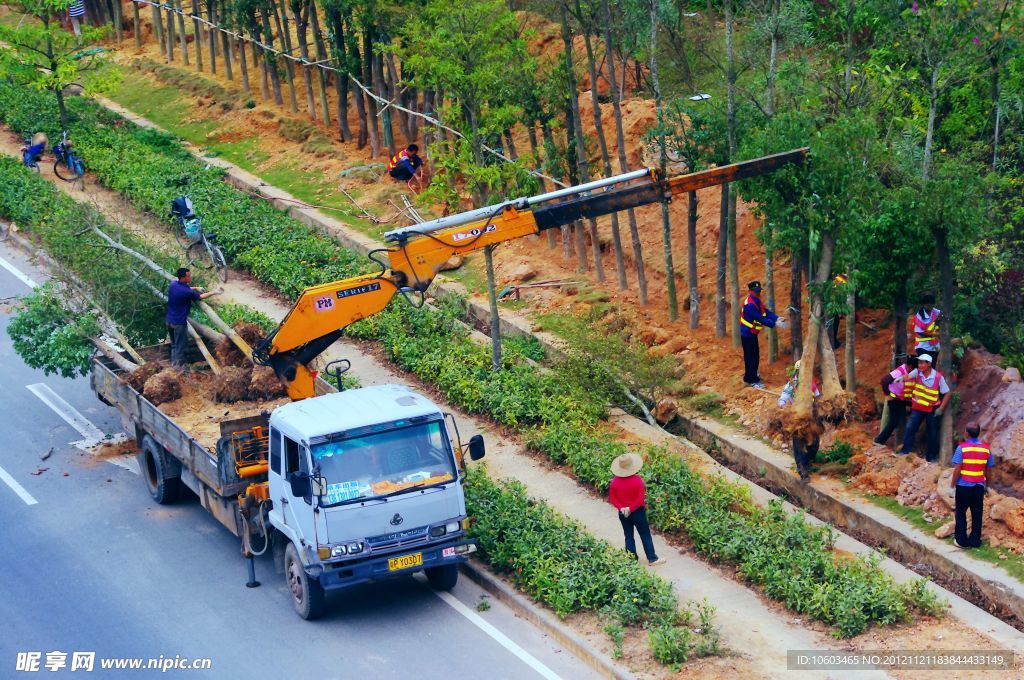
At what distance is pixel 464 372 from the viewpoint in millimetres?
18984

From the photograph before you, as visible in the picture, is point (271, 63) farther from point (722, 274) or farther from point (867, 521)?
point (867, 521)

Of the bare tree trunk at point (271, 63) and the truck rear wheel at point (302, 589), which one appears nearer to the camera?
the truck rear wheel at point (302, 589)

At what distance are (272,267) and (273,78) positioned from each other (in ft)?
35.8

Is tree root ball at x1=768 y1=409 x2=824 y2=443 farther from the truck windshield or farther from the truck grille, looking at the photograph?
the truck grille

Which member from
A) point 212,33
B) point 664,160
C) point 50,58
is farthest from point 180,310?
point 212,33

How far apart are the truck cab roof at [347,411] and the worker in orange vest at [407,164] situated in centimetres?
1309

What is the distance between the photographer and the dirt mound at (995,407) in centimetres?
1473

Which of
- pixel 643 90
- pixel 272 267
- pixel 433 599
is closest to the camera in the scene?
pixel 433 599

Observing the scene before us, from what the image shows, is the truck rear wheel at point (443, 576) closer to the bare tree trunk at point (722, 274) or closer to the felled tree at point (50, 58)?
the bare tree trunk at point (722, 274)

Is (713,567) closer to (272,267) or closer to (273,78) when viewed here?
(272,267)

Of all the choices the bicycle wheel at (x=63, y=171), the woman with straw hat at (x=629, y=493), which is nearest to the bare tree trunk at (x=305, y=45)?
the bicycle wheel at (x=63, y=171)

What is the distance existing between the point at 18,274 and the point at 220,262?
14.0 ft

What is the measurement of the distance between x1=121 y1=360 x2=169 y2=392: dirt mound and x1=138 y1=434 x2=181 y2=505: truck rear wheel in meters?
0.70

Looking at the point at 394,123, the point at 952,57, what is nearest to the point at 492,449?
the point at 952,57
